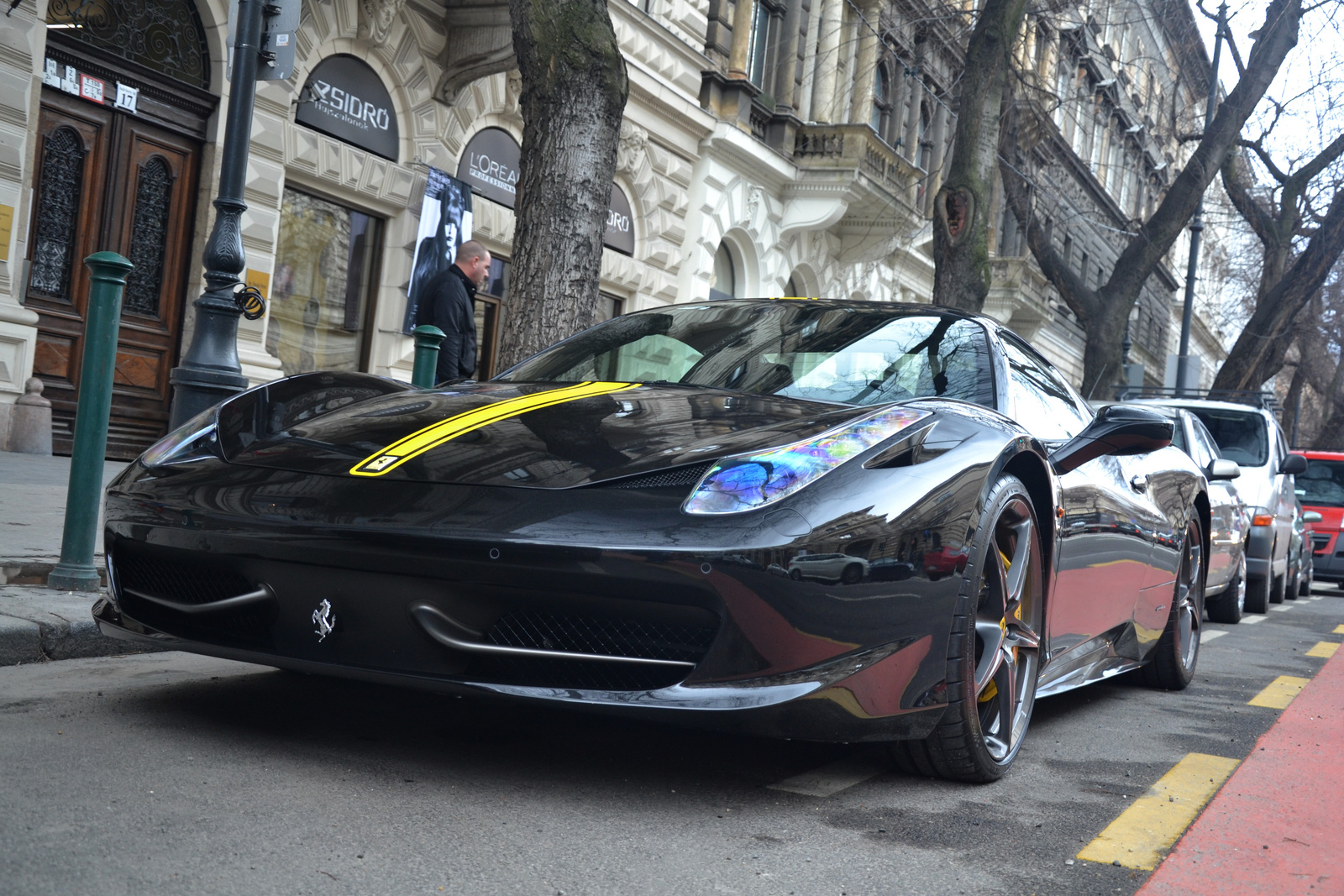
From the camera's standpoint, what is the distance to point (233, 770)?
2.74m

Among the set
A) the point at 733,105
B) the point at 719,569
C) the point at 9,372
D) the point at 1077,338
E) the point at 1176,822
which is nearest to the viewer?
the point at 719,569

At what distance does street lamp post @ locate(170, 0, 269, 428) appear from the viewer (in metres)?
5.19

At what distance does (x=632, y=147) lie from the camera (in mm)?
15969

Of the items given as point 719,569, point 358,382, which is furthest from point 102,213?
point 719,569

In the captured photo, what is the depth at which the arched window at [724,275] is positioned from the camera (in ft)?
63.7

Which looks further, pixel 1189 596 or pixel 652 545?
pixel 1189 596

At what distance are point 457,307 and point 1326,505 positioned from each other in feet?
41.2

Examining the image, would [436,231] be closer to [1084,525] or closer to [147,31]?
[147,31]

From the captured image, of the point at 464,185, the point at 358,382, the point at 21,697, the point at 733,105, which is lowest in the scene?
the point at 21,697

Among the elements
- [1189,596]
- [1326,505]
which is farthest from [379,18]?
[1326,505]

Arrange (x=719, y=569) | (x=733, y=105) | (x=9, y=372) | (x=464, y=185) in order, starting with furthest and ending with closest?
(x=733, y=105) < (x=464, y=185) < (x=9, y=372) < (x=719, y=569)

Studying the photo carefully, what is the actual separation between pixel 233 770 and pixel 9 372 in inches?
299

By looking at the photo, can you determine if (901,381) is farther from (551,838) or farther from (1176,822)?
(551,838)

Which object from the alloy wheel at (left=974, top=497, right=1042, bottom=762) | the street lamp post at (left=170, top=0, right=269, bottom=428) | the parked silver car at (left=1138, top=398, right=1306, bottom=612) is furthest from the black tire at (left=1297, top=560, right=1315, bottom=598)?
the street lamp post at (left=170, top=0, right=269, bottom=428)
